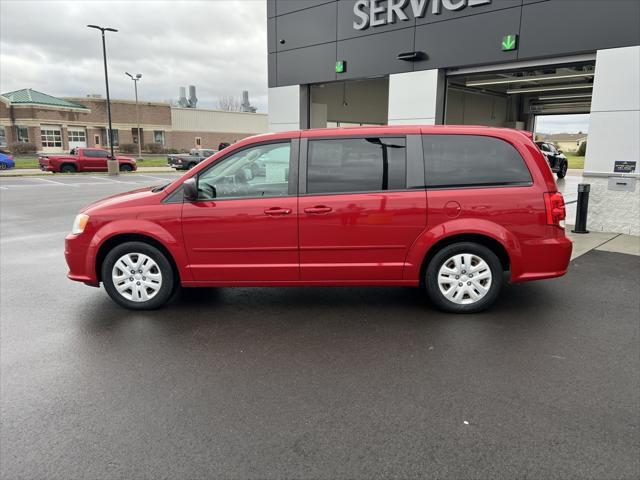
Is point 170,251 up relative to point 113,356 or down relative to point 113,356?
up

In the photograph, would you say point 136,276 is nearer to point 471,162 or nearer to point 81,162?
point 471,162

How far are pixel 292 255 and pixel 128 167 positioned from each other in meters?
30.5

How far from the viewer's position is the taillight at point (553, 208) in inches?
190

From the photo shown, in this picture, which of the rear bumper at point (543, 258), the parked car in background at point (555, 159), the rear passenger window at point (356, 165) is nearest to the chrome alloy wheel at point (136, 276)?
the rear passenger window at point (356, 165)

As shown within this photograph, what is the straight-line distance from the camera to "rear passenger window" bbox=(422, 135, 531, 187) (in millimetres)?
4926

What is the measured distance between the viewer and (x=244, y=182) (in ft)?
16.5

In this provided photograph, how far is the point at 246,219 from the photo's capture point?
16.1ft

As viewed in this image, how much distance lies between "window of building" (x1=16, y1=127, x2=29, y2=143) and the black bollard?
182 ft

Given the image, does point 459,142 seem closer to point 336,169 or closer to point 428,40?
point 336,169

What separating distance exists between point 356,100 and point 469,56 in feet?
39.0

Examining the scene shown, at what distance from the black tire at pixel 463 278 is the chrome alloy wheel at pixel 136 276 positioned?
2779 millimetres

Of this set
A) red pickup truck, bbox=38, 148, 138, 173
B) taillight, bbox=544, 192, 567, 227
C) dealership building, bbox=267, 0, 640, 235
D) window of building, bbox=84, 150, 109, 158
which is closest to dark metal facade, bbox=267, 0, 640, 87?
dealership building, bbox=267, 0, 640, 235

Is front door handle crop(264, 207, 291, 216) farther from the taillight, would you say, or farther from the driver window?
the taillight

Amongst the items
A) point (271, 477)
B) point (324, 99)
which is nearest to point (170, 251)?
point (271, 477)
